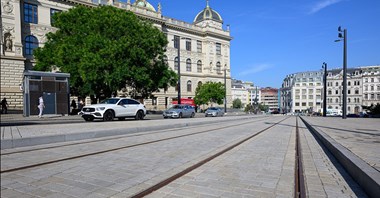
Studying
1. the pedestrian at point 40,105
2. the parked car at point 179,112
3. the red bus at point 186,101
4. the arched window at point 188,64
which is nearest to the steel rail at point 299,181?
the pedestrian at point 40,105

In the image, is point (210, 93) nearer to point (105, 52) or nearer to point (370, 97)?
point (105, 52)

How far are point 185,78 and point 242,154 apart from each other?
2228 inches

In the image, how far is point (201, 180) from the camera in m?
4.26

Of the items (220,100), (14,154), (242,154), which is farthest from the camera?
(220,100)

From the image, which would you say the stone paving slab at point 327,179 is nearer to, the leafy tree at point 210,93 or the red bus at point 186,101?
the leafy tree at point 210,93

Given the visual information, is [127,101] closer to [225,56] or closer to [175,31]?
[175,31]

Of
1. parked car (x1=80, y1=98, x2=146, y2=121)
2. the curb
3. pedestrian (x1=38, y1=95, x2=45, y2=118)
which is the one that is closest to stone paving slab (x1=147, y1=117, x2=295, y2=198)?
the curb

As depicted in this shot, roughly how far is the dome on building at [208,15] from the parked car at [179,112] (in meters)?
46.2

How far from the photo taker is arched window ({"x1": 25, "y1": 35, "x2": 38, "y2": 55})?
4031 cm

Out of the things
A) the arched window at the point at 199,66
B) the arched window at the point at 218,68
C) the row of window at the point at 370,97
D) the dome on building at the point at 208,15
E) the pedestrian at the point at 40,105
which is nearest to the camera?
the pedestrian at the point at 40,105

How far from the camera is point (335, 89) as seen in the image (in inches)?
4311

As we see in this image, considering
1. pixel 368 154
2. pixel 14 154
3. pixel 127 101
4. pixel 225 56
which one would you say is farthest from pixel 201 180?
pixel 225 56

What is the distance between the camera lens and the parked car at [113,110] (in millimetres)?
16469

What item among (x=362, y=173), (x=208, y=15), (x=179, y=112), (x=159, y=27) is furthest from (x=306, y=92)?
(x=362, y=173)
